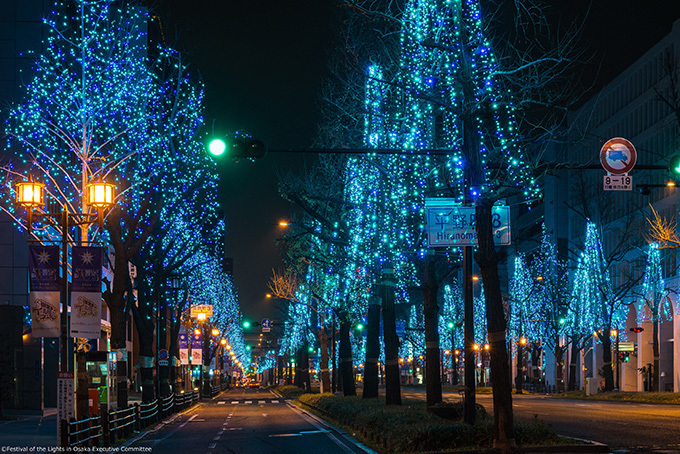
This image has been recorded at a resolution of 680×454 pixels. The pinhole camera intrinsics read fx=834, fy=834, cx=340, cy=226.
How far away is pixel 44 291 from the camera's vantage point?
21.7 metres

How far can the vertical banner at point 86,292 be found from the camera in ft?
73.6

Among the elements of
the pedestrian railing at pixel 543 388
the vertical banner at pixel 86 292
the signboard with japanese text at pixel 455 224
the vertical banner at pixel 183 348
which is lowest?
the pedestrian railing at pixel 543 388

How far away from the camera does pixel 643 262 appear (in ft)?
205

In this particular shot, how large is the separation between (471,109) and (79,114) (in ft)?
54.2

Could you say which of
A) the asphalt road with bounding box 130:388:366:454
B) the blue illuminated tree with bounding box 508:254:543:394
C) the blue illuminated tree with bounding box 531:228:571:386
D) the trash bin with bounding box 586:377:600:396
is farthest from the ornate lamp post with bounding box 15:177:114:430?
the blue illuminated tree with bounding box 508:254:543:394

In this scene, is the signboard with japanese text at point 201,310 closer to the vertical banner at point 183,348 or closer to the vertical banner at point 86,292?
the vertical banner at point 183,348

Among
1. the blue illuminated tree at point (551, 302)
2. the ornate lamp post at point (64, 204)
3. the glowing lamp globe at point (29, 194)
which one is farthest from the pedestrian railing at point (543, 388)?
the glowing lamp globe at point (29, 194)

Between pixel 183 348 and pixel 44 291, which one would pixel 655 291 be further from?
pixel 44 291

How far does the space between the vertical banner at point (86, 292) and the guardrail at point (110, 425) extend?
7.83 feet

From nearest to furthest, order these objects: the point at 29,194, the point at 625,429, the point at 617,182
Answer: the point at 617,182 → the point at 29,194 → the point at 625,429

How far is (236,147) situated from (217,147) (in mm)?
381

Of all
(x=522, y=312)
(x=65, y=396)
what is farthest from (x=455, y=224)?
(x=522, y=312)

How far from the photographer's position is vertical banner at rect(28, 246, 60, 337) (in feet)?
71.0

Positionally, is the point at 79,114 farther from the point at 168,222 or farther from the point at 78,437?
the point at 78,437
